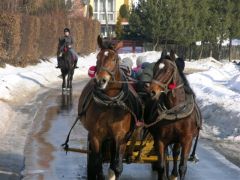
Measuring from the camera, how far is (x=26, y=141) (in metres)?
13.5

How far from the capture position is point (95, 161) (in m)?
9.02

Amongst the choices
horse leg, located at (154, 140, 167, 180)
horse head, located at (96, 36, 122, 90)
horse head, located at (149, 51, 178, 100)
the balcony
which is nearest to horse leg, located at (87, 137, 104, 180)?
horse leg, located at (154, 140, 167, 180)

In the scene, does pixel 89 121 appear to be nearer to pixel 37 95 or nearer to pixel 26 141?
pixel 26 141

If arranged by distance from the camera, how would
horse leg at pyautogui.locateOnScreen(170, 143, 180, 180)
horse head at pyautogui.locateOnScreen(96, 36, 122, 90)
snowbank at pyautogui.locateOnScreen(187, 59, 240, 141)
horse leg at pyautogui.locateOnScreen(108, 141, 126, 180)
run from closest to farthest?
horse head at pyautogui.locateOnScreen(96, 36, 122, 90), horse leg at pyautogui.locateOnScreen(108, 141, 126, 180), horse leg at pyautogui.locateOnScreen(170, 143, 180, 180), snowbank at pyautogui.locateOnScreen(187, 59, 240, 141)

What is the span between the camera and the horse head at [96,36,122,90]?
26.7 feet

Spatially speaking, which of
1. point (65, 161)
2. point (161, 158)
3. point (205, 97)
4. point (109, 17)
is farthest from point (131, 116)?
point (109, 17)

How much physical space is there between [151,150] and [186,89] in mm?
1342

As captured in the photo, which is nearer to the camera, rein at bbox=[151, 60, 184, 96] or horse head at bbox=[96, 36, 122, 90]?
horse head at bbox=[96, 36, 122, 90]

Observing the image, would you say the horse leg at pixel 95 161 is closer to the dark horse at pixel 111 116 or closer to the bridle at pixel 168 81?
the dark horse at pixel 111 116

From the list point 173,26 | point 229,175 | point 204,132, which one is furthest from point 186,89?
point 173,26

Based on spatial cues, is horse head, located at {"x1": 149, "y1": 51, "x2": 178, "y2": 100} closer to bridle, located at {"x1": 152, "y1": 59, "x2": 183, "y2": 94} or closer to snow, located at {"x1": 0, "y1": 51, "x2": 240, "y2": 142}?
bridle, located at {"x1": 152, "y1": 59, "x2": 183, "y2": 94}

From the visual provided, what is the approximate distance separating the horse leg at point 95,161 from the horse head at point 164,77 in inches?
41.6

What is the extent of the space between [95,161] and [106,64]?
150cm

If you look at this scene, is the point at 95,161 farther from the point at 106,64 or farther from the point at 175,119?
the point at 106,64
